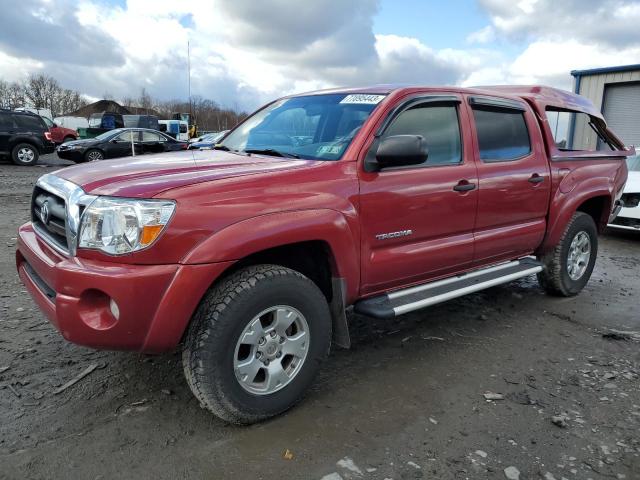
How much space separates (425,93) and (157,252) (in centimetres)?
215

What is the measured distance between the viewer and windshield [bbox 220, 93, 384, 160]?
323cm

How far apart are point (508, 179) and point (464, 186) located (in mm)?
580

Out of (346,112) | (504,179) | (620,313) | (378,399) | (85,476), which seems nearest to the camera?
(85,476)

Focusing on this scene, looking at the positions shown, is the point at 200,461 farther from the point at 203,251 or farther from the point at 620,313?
the point at 620,313

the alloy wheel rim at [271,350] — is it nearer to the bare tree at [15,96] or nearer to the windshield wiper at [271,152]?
the windshield wiper at [271,152]

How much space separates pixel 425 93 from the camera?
354 cm

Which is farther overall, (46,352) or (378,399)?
(46,352)

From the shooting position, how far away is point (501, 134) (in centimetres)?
408

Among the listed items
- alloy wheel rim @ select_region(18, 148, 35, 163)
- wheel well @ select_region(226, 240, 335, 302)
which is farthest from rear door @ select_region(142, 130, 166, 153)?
wheel well @ select_region(226, 240, 335, 302)

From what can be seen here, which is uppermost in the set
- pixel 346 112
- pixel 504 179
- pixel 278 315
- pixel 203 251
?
pixel 346 112

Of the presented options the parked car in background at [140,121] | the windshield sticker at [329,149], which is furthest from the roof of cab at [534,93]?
the parked car in background at [140,121]

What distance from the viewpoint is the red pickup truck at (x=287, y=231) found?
2.38 m

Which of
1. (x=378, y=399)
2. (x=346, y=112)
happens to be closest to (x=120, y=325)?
(x=378, y=399)

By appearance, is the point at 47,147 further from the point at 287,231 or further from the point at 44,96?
the point at 44,96
